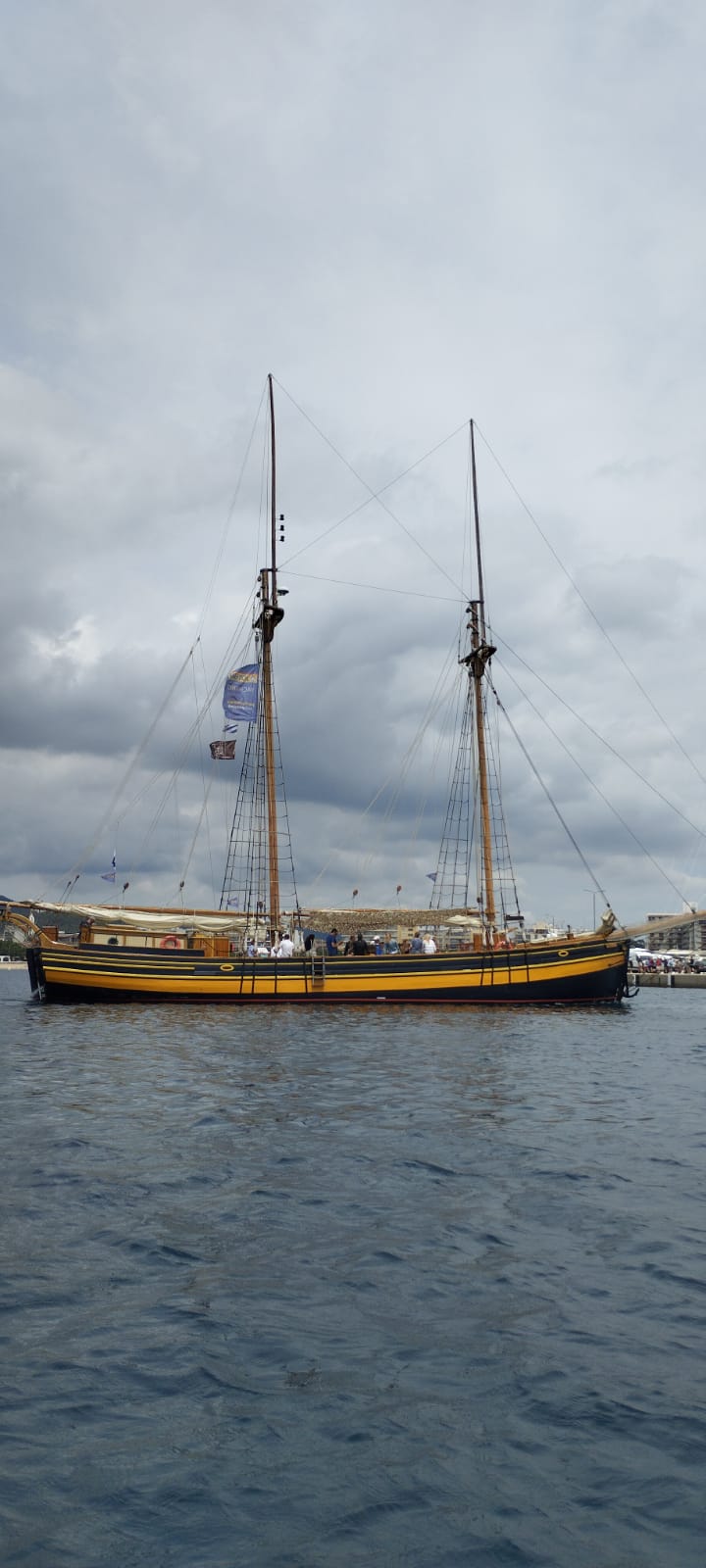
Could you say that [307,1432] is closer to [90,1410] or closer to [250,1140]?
[90,1410]

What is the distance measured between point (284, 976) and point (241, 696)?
13444 mm

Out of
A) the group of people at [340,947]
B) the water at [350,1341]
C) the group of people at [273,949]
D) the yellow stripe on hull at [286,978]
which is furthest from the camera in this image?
the group of people at [340,947]

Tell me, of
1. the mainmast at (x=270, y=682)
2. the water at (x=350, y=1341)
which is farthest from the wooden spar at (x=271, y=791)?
the water at (x=350, y=1341)

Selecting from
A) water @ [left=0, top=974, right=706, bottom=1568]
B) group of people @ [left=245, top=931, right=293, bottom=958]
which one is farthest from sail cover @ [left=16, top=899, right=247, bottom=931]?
water @ [left=0, top=974, right=706, bottom=1568]

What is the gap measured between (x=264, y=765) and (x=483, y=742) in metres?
11.6

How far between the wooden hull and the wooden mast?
6154 mm

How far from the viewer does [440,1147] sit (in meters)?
13.5

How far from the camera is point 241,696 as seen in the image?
47.0 metres

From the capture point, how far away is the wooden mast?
49344 mm

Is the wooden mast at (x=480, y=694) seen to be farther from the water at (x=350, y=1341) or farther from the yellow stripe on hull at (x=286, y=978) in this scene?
the water at (x=350, y=1341)

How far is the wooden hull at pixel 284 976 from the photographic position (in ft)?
140

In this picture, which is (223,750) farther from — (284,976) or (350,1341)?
(350,1341)

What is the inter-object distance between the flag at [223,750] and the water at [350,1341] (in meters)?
30.5

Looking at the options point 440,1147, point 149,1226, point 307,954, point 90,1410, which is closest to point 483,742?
point 307,954
